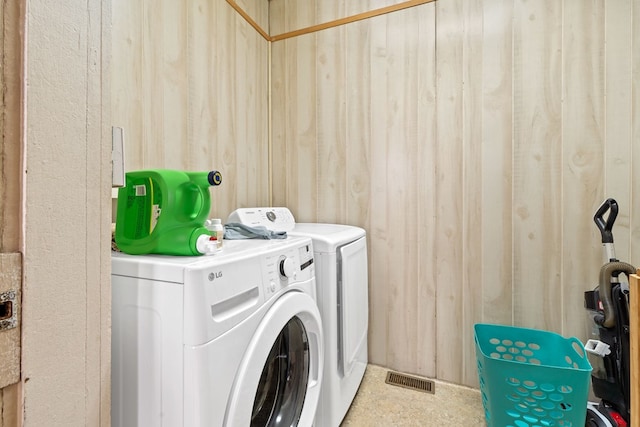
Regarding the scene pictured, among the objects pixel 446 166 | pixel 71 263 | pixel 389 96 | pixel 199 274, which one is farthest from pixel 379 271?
pixel 71 263

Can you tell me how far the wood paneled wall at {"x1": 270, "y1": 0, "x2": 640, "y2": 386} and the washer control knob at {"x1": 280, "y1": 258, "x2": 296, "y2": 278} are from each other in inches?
37.7

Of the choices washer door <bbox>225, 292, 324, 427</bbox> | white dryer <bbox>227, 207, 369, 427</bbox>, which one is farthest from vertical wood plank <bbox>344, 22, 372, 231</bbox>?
washer door <bbox>225, 292, 324, 427</bbox>

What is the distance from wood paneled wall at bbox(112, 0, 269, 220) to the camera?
116 centimetres

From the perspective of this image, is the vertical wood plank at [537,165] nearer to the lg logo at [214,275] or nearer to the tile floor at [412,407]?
the tile floor at [412,407]

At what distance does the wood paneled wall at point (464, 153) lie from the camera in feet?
4.57

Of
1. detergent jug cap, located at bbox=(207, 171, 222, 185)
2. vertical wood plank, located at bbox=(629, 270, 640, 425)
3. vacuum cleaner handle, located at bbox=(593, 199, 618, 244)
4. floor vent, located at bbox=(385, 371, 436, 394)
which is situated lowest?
floor vent, located at bbox=(385, 371, 436, 394)

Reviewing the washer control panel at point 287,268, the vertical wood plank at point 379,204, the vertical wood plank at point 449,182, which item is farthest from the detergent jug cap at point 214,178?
the vertical wood plank at point 449,182

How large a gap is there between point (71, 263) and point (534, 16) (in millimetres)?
2106

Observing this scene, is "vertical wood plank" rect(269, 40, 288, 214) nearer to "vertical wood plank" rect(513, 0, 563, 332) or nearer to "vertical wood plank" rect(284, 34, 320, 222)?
"vertical wood plank" rect(284, 34, 320, 222)

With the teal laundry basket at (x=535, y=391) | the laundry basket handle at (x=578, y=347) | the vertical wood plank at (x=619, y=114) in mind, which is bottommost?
the teal laundry basket at (x=535, y=391)

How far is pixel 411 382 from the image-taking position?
5.40ft

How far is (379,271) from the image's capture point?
1.77 meters

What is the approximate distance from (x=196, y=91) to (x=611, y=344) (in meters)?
2.17

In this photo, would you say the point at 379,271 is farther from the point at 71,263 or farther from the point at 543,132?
the point at 71,263
